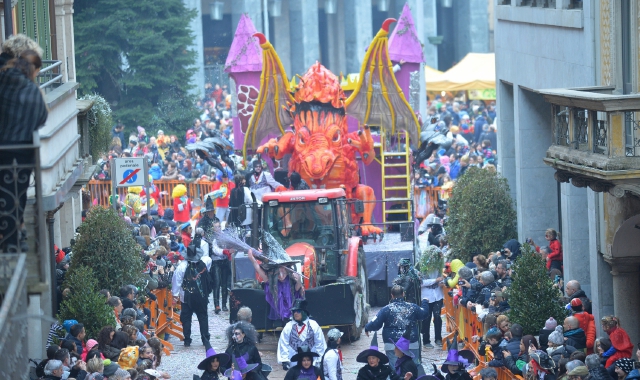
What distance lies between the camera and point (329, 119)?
21.7 metres

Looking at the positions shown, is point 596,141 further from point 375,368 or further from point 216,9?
point 216,9

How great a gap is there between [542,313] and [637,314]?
1.52 metres

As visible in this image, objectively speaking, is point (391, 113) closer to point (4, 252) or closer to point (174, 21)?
point (4, 252)

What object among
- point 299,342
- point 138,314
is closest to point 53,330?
point 138,314

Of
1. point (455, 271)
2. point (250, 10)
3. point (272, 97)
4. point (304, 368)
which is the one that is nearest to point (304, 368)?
point (304, 368)

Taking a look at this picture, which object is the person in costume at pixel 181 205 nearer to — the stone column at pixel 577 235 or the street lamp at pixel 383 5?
the stone column at pixel 577 235

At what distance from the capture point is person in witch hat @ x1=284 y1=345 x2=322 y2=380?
1346 centimetres

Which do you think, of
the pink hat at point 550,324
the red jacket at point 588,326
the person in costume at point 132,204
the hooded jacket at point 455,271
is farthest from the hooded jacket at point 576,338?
the person in costume at point 132,204

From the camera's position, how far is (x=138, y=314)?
15930mm

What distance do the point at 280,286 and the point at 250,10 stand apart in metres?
41.7

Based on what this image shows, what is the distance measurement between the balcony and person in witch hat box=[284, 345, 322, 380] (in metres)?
3.66

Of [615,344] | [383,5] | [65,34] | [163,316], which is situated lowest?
[163,316]

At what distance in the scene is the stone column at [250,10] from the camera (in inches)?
2249

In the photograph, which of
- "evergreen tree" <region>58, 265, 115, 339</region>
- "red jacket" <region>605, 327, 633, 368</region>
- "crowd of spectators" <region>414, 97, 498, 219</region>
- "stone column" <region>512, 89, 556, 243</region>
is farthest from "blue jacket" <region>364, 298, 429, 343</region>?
"crowd of spectators" <region>414, 97, 498, 219</region>
